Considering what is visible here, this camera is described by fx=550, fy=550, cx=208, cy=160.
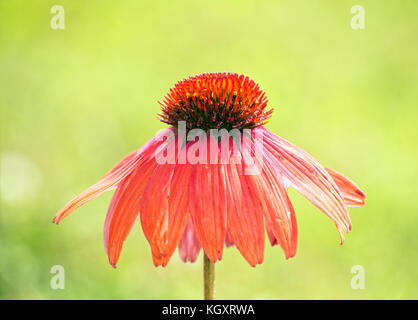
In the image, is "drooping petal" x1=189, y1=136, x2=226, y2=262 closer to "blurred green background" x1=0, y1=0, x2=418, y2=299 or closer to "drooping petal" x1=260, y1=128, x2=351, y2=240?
"drooping petal" x1=260, y1=128, x2=351, y2=240

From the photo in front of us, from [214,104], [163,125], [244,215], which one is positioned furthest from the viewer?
[163,125]

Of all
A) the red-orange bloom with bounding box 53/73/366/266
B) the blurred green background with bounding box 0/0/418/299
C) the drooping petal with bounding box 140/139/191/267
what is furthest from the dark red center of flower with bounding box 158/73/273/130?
the blurred green background with bounding box 0/0/418/299

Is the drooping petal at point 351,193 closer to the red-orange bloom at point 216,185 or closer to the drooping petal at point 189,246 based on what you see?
the red-orange bloom at point 216,185

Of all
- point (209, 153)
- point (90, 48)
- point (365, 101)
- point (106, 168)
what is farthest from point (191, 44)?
point (209, 153)

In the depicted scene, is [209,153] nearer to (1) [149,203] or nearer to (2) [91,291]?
(1) [149,203]

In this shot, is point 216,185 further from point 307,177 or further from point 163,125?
point 163,125

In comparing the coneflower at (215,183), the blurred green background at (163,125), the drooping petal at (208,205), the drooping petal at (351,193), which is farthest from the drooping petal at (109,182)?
the blurred green background at (163,125)

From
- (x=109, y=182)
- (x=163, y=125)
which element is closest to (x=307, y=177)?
(x=109, y=182)
